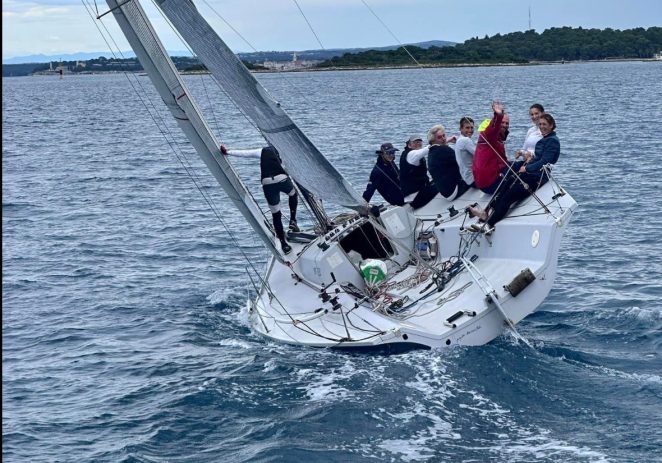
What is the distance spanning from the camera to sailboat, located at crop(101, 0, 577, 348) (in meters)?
12.2

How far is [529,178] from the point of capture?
13875 millimetres

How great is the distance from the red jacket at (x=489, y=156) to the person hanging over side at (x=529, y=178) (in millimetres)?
381

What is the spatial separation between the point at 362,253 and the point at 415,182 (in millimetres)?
1924

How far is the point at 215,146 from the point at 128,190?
1824 cm

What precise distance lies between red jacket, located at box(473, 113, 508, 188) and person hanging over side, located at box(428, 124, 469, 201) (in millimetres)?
546

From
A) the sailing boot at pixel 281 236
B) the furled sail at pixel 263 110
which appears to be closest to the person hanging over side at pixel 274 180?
the sailing boot at pixel 281 236

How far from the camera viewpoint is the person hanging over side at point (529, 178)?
1331cm

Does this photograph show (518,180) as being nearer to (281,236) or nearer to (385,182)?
(385,182)

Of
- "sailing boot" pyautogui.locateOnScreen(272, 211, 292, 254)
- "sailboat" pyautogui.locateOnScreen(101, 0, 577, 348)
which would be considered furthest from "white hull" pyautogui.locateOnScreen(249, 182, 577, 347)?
"sailing boot" pyautogui.locateOnScreen(272, 211, 292, 254)

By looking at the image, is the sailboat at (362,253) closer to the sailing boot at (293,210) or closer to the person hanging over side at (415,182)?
the sailing boot at (293,210)

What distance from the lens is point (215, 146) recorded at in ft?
47.1

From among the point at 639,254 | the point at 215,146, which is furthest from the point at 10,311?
the point at 639,254

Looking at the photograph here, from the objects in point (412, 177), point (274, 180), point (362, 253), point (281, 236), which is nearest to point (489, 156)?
point (412, 177)

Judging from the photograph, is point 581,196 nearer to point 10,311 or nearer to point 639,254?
point 639,254
